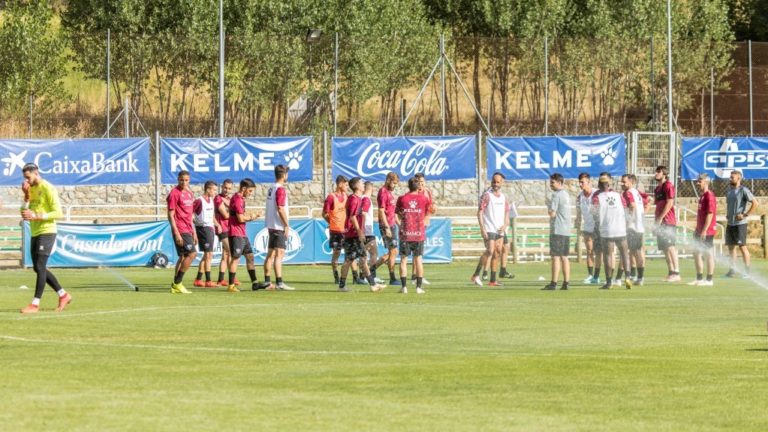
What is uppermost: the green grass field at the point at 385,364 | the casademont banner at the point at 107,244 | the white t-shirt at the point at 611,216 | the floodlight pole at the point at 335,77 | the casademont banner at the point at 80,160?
the floodlight pole at the point at 335,77

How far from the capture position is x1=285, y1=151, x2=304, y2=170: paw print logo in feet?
116

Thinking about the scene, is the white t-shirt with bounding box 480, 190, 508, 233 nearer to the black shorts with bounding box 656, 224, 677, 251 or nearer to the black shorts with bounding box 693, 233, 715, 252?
the black shorts with bounding box 656, 224, 677, 251

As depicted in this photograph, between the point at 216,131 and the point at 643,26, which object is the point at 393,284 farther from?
the point at 643,26

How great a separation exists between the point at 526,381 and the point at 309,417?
2.41 metres

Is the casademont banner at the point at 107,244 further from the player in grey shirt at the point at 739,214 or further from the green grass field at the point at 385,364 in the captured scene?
the player in grey shirt at the point at 739,214

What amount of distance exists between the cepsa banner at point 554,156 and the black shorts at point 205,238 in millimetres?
12215

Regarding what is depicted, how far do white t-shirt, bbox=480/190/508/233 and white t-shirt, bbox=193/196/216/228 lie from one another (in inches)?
182

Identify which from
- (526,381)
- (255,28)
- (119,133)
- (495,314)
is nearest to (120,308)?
(495,314)

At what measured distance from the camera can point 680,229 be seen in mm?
38969

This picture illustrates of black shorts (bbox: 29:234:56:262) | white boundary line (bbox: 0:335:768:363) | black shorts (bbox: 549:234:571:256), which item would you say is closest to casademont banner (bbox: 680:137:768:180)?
black shorts (bbox: 549:234:571:256)

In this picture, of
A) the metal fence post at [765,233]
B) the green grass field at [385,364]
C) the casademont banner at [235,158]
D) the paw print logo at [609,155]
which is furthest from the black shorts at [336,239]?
the metal fence post at [765,233]

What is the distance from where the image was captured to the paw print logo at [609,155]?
37.5 m

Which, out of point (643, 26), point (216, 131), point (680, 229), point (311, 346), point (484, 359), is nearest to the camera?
point (484, 359)

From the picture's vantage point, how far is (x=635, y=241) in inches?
1009
